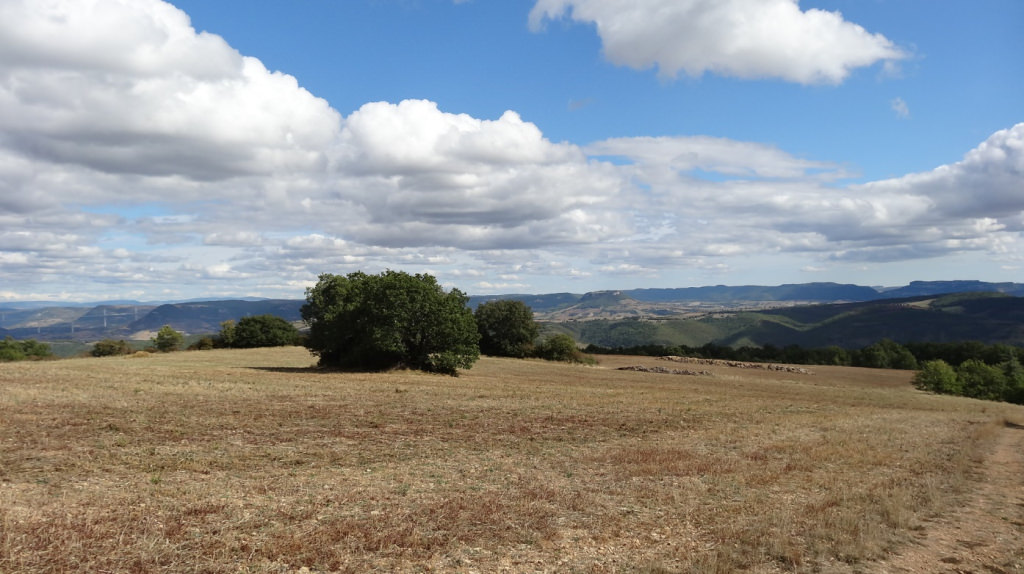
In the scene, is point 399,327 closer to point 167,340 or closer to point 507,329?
point 507,329

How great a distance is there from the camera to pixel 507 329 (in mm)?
106688

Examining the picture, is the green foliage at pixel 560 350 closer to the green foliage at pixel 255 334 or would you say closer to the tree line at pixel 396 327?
the tree line at pixel 396 327

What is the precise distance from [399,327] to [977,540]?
46.2 m

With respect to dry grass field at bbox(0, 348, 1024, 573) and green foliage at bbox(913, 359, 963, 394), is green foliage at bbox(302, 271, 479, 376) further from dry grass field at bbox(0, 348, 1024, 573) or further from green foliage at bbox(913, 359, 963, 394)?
green foliage at bbox(913, 359, 963, 394)

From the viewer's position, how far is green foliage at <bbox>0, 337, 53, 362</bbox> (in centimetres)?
11938

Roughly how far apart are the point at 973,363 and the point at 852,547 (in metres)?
134

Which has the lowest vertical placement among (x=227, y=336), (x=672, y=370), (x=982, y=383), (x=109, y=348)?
(x=982, y=383)

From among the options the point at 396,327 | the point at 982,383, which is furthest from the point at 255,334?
the point at 982,383

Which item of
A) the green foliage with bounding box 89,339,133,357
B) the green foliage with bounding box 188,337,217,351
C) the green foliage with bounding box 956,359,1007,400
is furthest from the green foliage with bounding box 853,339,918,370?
the green foliage with bounding box 89,339,133,357

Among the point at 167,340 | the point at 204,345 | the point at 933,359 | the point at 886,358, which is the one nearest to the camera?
the point at 204,345

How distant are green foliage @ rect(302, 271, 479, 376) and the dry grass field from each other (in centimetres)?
2150

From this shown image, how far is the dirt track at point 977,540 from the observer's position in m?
10.9

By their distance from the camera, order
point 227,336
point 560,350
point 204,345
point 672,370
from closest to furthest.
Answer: point 672,370, point 204,345, point 560,350, point 227,336

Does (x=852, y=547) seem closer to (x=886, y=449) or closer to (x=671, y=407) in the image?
(x=886, y=449)
